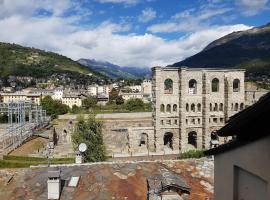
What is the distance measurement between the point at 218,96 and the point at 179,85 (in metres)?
6.53

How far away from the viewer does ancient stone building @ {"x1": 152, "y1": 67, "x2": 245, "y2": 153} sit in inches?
2226

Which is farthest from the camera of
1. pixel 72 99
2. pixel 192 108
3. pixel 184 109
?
pixel 72 99

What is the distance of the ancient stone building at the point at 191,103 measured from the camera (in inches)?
2226

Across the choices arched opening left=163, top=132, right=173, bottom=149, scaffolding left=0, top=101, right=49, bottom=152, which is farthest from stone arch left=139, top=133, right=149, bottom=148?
scaffolding left=0, top=101, right=49, bottom=152

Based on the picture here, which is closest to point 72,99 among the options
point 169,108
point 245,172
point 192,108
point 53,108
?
point 53,108

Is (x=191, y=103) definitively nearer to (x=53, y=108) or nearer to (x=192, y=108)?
(x=192, y=108)

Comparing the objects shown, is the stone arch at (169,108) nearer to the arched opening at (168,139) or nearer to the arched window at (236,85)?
the arched opening at (168,139)

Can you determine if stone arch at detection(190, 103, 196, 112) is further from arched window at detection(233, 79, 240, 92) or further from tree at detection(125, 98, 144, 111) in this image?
tree at detection(125, 98, 144, 111)

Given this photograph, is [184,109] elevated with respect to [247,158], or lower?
lower

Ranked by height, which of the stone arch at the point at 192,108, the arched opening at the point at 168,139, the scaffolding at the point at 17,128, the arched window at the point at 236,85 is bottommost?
the arched opening at the point at 168,139

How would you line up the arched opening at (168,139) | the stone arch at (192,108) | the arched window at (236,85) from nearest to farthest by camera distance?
1. the stone arch at (192,108)
2. the arched window at (236,85)
3. the arched opening at (168,139)

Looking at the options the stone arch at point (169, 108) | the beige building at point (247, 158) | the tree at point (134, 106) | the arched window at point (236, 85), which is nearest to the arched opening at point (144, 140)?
the stone arch at point (169, 108)

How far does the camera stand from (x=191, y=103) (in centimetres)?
5812

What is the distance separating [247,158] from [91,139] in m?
39.7
